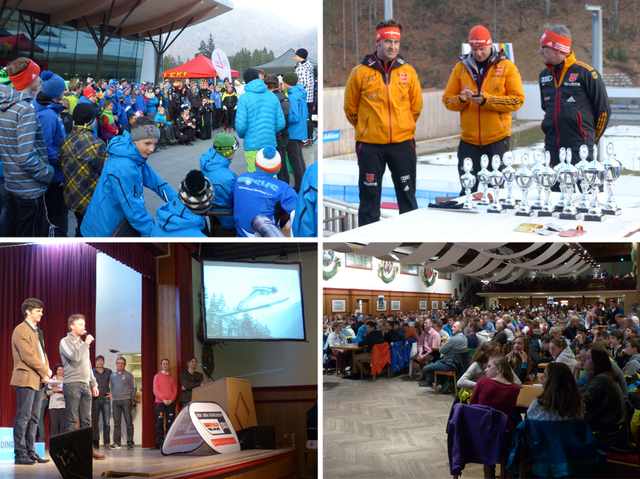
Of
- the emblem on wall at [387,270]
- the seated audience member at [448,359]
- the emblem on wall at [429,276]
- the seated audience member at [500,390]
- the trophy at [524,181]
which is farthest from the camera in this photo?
the seated audience member at [448,359]

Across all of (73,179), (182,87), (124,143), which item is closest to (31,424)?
(73,179)

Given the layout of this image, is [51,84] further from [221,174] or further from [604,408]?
[604,408]

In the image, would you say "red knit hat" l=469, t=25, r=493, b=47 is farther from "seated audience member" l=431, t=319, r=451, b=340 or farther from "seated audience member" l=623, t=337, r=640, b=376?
"seated audience member" l=623, t=337, r=640, b=376

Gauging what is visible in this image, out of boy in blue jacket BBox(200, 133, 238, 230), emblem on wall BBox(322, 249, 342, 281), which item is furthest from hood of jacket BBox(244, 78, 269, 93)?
emblem on wall BBox(322, 249, 342, 281)

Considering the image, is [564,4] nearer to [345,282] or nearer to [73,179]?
[345,282]

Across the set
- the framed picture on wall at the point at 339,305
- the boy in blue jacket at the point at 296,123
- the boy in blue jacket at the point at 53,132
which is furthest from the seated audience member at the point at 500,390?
the boy in blue jacket at the point at 53,132

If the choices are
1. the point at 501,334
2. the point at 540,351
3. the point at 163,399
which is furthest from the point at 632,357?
the point at 163,399

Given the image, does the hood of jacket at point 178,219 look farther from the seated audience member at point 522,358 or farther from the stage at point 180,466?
the seated audience member at point 522,358

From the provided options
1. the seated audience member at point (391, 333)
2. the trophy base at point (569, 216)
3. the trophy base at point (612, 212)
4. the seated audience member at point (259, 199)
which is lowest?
the seated audience member at point (391, 333)
